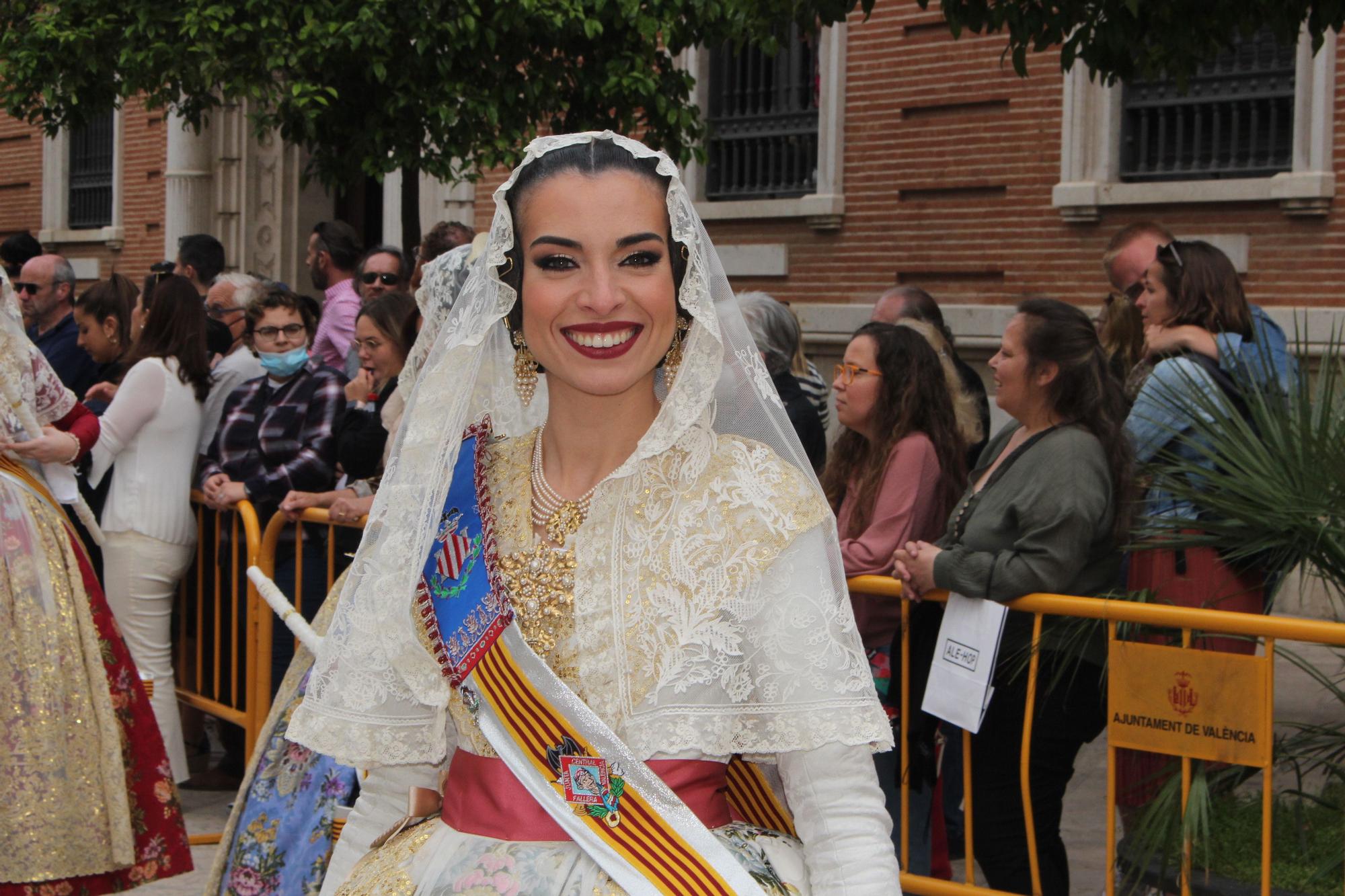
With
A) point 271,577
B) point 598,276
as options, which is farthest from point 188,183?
point 598,276

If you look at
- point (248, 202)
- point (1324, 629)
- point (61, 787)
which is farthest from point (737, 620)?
point (248, 202)

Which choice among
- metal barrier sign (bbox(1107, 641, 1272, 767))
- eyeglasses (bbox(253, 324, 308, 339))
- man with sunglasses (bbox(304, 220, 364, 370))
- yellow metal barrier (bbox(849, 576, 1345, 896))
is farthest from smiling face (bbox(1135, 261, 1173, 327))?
man with sunglasses (bbox(304, 220, 364, 370))

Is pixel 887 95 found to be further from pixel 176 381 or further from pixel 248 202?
pixel 248 202

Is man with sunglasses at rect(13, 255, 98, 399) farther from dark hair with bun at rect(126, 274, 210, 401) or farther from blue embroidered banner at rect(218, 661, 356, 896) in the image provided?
blue embroidered banner at rect(218, 661, 356, 896)

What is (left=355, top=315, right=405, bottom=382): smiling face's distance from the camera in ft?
19.1

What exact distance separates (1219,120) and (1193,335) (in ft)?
16.9

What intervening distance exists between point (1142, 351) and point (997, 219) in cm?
475

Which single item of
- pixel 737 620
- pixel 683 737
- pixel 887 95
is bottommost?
pixel 683 737

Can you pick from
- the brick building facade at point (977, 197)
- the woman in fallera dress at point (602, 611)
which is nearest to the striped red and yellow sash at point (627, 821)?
the woman in fallera dress at point (602, 611)

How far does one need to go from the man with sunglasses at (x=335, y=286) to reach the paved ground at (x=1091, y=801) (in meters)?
2.21

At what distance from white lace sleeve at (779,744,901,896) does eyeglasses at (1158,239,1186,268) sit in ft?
11.1

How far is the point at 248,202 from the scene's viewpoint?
16844 mm

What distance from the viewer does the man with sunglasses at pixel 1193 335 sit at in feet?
13.1

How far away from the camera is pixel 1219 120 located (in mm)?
9680
